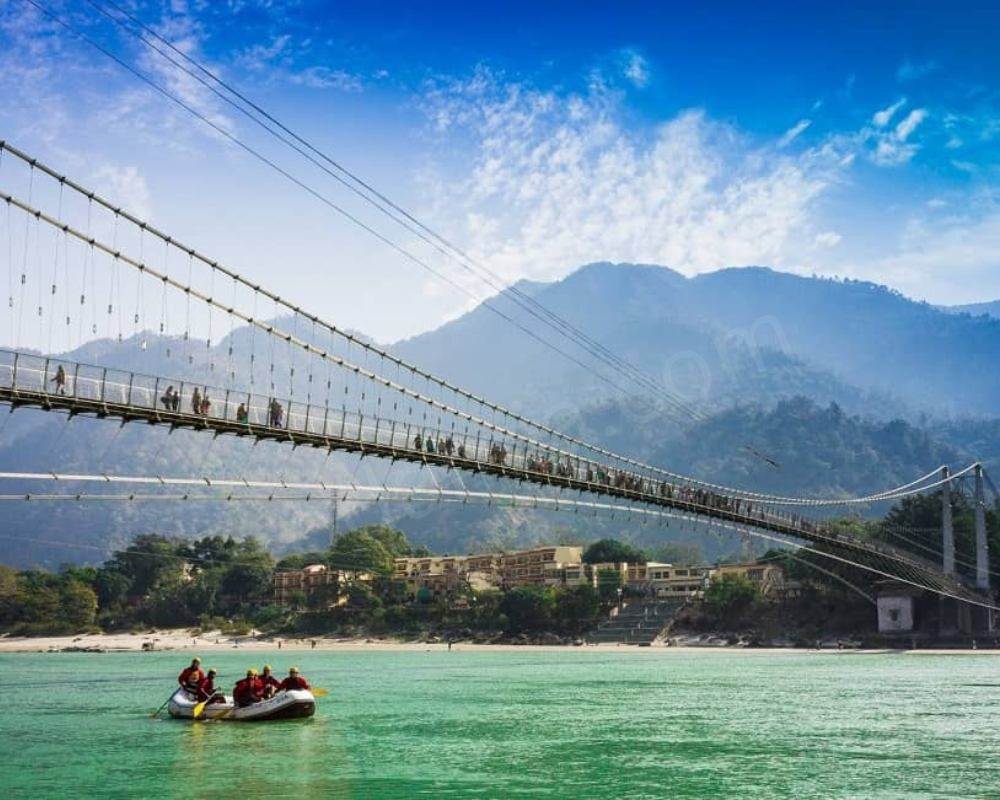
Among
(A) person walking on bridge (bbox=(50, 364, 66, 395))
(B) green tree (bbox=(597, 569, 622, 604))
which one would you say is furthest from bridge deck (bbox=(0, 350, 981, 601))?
(B) green tree (bbox=(597, 569, 622, 604))

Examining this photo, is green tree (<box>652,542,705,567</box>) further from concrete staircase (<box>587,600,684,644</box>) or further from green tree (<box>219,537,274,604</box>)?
green tree (<box>219,537,274,604</box>)

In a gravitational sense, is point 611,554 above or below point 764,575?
above

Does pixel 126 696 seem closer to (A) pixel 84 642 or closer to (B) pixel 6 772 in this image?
(B) pixel 6 772

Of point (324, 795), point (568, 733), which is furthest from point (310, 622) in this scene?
point (324, 795)

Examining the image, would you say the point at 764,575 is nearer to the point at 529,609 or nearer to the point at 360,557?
the point at 529,609

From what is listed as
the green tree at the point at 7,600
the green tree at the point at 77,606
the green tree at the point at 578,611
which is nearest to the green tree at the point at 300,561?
the green tree at the point at 77,606

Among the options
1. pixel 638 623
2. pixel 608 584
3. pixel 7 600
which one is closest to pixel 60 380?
pixel 638 623
